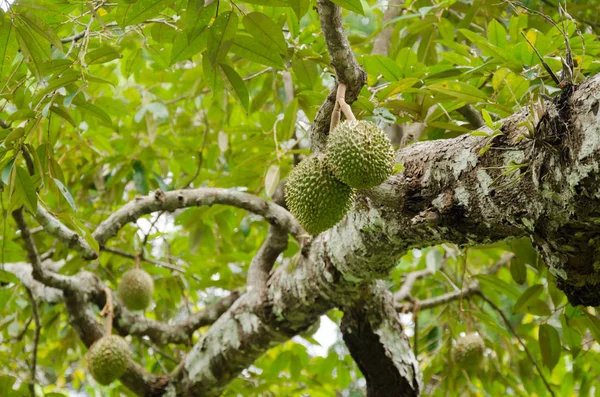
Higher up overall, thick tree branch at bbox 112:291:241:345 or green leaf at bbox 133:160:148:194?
green leaf at bbox 133:160:148:194

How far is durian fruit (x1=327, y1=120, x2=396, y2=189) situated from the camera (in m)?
1.15

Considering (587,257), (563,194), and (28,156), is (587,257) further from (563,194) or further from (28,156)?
(28,156)

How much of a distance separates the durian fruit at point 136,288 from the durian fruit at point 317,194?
4.42 feet

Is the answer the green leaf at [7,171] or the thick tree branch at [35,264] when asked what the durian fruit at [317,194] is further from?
the thick tree branch at [35,264]

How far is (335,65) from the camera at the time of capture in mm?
1196

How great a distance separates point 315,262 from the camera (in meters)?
1.75

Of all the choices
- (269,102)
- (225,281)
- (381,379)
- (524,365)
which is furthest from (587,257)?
(269,102)

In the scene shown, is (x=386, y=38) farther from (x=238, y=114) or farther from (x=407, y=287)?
(x=407, y=287)

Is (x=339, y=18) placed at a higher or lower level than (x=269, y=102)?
lower

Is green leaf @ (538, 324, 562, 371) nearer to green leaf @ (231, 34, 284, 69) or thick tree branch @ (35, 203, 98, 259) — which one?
green leaf @ (231, 34, 284, 69)

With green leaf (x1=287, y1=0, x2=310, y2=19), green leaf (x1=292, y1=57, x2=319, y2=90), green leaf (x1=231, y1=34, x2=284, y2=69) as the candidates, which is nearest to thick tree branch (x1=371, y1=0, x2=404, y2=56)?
green leaf (x1=292, y1=57, x2=319, y2=90)

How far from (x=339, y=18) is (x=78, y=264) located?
1.69 m

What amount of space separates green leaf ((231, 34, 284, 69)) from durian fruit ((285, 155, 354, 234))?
215mm

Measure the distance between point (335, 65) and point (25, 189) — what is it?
763mm
